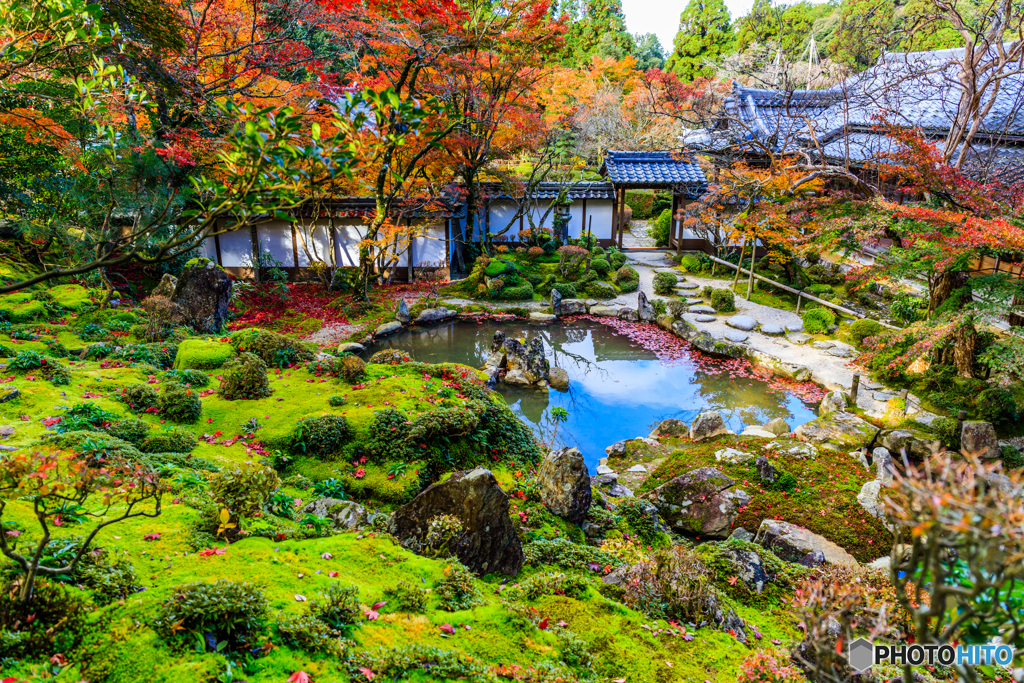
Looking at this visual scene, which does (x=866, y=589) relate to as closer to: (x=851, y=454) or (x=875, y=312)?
(x=851, y=454)

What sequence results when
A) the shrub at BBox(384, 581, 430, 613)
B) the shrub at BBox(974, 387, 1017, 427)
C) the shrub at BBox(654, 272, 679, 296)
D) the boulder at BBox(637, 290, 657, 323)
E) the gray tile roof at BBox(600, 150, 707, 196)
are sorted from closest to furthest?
the shrub at BBox(384, 581, 430, 613) < the shrub at BBox(974, 387, 1017, 427) < the boulder at BBox(637, 290, 657, 323) < the shrub at BBox(654, 272, 679, 296) < the gray tile roof at BBox(600, 150, 707, 196)

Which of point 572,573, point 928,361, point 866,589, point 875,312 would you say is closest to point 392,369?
point 572,573

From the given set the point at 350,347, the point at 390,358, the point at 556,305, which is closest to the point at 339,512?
the point at 390,358

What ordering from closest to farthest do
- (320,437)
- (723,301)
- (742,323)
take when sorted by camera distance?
1. (320,437)
2. (742,323)
3. (723,301)

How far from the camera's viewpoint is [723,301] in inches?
638

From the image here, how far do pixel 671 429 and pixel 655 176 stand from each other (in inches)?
616

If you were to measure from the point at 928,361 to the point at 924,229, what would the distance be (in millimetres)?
3141

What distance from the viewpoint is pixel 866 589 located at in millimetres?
3652

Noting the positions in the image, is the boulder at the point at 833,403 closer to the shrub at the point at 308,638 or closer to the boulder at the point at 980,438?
the boulder at the point at 980,438

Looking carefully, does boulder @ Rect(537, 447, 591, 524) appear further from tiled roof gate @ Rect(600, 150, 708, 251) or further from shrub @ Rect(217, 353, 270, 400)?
tiled roof gate @ Rect(600, 150, 708, 251)

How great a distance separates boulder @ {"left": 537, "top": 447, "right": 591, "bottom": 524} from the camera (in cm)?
632

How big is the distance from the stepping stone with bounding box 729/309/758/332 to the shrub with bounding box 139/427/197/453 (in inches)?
527

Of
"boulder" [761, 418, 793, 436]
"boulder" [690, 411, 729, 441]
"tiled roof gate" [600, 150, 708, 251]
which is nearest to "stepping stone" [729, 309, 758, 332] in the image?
"boulder" [761, 418, 793, 436]

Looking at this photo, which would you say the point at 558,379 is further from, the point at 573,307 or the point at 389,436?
the point at 389,436
